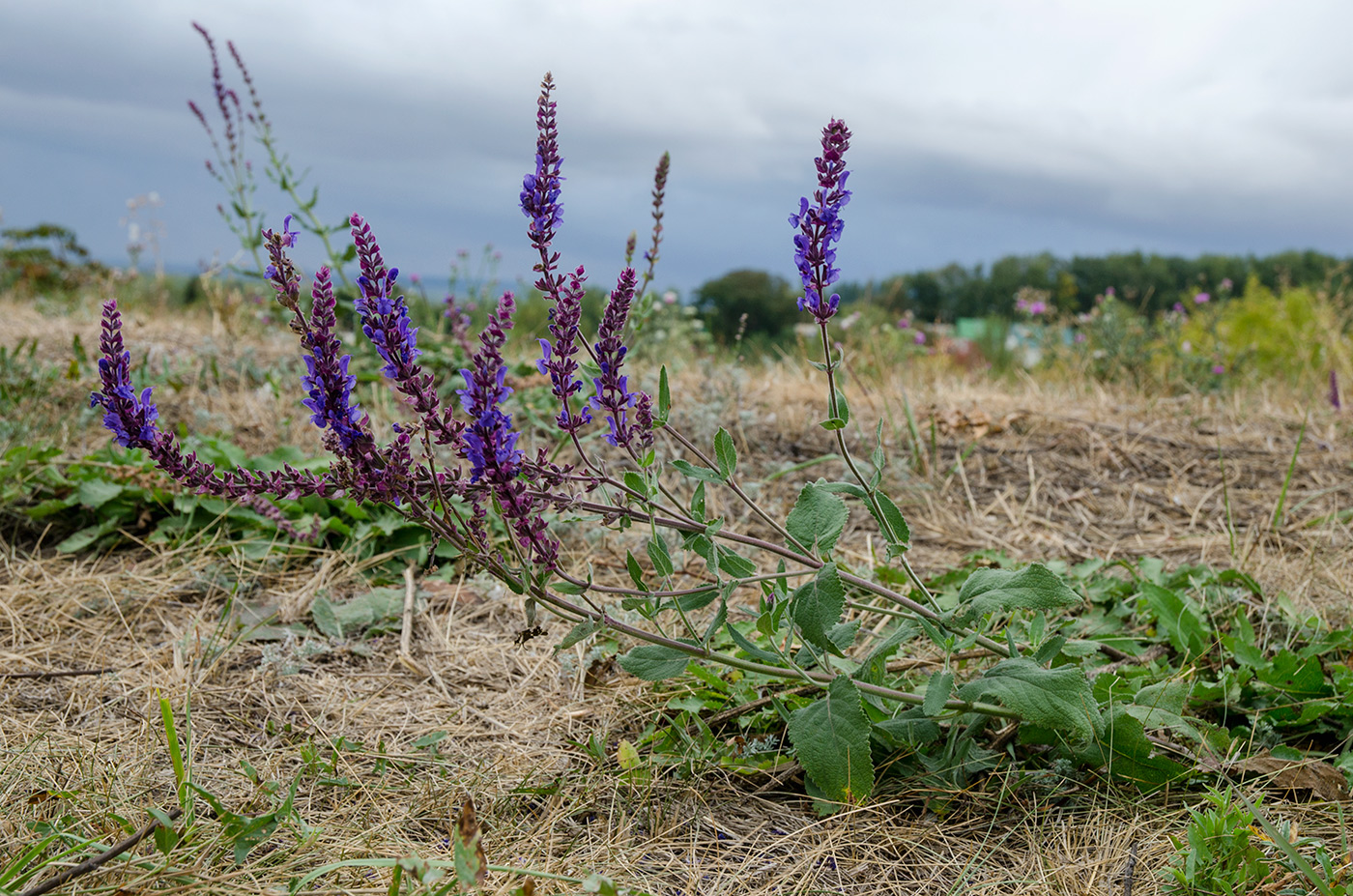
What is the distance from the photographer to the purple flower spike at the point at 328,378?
1.51 meters

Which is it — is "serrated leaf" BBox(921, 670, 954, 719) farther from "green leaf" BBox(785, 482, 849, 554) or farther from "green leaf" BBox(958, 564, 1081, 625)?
"green leaf" BBox(785, 482, 849, 554)

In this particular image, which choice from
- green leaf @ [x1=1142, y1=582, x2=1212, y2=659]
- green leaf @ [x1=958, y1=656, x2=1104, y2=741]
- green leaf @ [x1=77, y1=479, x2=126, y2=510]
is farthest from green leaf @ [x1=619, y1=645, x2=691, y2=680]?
green leaf @ [x1=77, y1=479, x2=126, y2=510]

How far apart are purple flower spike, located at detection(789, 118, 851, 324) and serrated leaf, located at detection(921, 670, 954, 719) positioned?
0.73 metres

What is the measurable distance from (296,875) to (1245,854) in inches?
64.4

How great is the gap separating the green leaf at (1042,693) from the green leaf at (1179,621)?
0.81m

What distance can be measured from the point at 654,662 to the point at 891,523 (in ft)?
1.81

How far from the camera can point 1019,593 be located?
180cm

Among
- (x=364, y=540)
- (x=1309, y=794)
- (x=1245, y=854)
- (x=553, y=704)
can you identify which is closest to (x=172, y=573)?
(x=364, y=540)

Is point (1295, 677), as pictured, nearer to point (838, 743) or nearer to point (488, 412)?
point (838, 743)

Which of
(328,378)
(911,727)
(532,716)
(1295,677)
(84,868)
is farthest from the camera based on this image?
(532,716)

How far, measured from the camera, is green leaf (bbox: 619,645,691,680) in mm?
1785

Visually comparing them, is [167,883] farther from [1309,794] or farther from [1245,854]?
[1309,794]

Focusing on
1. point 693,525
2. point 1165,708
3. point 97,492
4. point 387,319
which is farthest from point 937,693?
point 97,492

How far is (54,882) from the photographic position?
1397 millimetres
